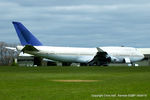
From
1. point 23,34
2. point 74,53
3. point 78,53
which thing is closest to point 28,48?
point 23,34

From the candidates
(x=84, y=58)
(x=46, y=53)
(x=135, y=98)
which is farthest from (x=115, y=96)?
(x=84, y=58)

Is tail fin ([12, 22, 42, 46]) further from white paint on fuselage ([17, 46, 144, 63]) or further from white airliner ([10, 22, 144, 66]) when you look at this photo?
white paint on fuselage ([17, 46, 144, 63])

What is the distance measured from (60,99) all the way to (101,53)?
6335 cm

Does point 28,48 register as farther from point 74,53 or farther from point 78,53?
point 78,53

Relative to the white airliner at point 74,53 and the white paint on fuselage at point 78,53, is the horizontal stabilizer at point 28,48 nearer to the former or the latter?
the white airliner at point 74,53

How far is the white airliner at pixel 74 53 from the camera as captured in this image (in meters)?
77.6

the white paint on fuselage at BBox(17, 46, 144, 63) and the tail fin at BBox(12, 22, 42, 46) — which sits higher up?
the tail fin at BBox(12, 22, 42, 46)

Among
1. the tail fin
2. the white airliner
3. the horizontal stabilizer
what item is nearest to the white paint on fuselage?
the white airliner

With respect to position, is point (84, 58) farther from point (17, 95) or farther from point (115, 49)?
point (17, 95)

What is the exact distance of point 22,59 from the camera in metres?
150

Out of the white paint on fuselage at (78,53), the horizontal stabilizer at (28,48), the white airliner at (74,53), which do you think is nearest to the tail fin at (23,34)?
the white airliner at (74,53)

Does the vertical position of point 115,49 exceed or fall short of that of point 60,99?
it exceeds it

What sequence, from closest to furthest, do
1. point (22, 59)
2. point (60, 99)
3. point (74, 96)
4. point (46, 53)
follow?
point (60, 99) < point (74, 96) < point (46, 53) < point (22, 59)

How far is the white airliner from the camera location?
7762 centimetres
